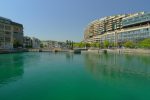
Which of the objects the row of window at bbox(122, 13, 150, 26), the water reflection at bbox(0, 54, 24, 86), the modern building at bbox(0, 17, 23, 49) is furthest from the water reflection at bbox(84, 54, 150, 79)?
the modern building at bbox(0, 17, 23, 49)

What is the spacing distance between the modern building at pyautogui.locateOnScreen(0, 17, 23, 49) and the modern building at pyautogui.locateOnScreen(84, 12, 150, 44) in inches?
2832

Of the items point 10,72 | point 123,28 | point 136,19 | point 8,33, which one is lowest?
point 10,72

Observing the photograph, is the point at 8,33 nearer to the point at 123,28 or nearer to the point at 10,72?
the point at 123,28

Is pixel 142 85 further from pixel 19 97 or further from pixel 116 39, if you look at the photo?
pixel 116 39

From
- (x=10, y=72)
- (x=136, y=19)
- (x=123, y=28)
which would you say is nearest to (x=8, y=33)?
(x=123, y=28)

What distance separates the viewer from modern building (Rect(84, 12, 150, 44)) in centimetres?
11712

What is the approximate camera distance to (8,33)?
411ft

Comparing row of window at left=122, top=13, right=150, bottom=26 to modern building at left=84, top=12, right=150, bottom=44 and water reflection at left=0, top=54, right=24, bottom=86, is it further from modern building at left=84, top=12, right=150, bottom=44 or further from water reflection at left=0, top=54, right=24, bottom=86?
water reflection at left=0, top=54, right=24, bottom=86

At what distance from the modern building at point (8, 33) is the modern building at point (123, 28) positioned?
71.9 meters

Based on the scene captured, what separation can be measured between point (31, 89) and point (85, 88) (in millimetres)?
6114

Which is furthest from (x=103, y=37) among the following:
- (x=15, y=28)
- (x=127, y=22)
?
(x=15, y=28)

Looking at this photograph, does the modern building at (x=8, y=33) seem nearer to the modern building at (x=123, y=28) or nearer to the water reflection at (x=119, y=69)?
the modern building at (x=123, y=28)

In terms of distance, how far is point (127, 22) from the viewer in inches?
5226

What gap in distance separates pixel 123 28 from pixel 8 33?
8121 centimetres
